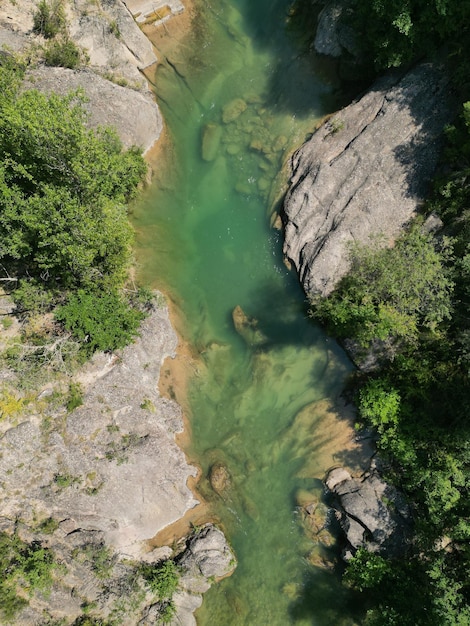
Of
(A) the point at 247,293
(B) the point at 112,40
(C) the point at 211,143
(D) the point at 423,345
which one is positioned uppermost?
(D) the point at 423,345

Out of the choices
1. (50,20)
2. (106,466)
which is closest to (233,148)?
(50,20)

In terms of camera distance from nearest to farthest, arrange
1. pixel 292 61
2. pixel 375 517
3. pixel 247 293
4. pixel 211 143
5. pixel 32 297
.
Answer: pixel 32 297 < pixel 375 517 < pixel 247 293 < pixel 292 61 < pixel 211 143

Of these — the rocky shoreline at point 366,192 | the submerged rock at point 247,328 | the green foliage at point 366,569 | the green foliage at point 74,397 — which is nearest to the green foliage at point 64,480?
the green foliage at point 74,397

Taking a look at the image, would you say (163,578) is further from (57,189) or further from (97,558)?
(57,189)

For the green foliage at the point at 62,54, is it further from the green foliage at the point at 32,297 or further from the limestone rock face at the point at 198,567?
the limestone rock face at the point at 198,567

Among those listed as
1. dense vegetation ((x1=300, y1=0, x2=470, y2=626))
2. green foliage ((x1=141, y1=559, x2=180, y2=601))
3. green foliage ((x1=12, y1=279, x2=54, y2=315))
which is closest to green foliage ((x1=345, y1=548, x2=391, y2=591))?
dense vegetation ((x1=300, y1=0, x2=470, y2=626))

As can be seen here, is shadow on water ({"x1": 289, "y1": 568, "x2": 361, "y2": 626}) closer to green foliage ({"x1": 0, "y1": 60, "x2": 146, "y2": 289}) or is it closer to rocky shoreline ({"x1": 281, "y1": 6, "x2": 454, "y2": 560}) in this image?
rocky shoreline ({"x1": 281, "y1": 6, "x2": 454, "y2": 560})
